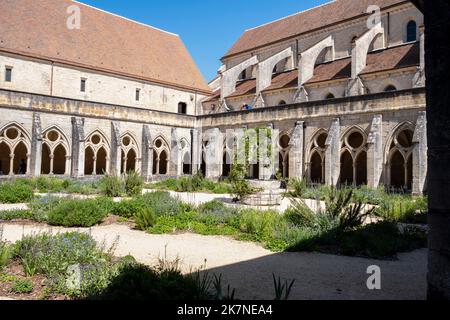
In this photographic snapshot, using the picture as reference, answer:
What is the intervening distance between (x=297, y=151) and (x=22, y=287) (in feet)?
55.4

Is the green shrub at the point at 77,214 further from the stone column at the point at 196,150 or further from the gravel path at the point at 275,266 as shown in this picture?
the stone column at the point at 196,150

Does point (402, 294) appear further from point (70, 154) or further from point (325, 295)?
point (70, 154)

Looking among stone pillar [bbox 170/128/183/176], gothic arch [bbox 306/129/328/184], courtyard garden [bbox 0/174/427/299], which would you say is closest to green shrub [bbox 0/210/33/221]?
courtyard garden [bbox 0/174/427/299]

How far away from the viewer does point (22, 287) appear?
14.3 ft

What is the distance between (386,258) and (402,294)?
2.12 m

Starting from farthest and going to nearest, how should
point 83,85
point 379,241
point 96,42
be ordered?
point 96,42 < point 83,85 < point 379,241

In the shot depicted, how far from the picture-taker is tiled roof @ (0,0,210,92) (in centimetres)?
2367

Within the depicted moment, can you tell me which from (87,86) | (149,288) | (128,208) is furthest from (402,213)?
(87,86)

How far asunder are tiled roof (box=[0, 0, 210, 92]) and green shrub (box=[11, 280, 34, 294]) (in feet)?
72.3

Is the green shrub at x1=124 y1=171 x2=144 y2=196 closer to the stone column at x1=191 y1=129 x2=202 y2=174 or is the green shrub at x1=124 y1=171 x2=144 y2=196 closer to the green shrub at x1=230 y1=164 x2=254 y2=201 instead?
the green shrub at x1=230 y1=164 x2=254 y2=201

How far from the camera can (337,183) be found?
18.1 metres

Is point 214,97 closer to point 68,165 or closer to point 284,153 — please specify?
point 284,153
